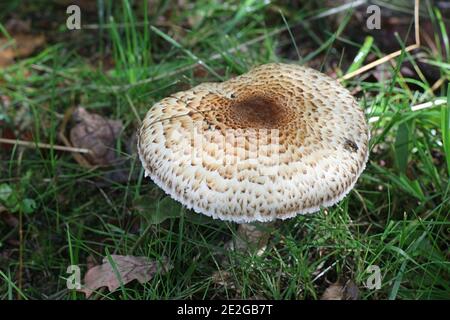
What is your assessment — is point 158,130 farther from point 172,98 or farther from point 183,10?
point 183,10

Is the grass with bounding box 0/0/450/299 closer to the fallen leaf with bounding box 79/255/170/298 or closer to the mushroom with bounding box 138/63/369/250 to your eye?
the fallen leaf with bounding box 79/255/170/298

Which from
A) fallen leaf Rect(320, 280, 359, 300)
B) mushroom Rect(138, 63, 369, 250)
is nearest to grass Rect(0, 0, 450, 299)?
fallen leaf Rect(320, 280, 359, 300)

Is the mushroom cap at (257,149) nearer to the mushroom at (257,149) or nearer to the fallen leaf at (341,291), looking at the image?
the mushroom at (257,149)

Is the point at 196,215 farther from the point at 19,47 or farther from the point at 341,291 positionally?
the point at 19,47

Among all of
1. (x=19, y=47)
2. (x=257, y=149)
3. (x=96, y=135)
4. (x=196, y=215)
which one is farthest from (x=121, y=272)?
(x=19, y=47)

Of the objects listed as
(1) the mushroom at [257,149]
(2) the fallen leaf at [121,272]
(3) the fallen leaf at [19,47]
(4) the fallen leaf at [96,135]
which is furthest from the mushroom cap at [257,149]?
(3) the fallen leaf at [19,47]

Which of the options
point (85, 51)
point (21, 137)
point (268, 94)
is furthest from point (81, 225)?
point (85, 51)
